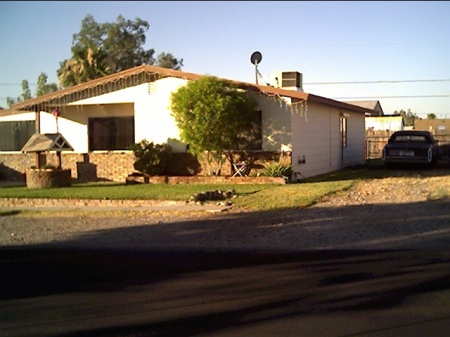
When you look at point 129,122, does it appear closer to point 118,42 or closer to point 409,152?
point 409,152

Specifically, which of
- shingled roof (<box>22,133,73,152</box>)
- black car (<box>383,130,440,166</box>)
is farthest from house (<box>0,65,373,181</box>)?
black car (<box>383,130,440,166</box>)

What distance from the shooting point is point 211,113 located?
1714cm

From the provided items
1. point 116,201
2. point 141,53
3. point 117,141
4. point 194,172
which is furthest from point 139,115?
point 141,53

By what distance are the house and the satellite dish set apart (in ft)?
11.3

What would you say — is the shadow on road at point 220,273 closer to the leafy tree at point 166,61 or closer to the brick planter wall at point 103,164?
the brick planter wall at point 103,164

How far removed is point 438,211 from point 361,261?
510 cm

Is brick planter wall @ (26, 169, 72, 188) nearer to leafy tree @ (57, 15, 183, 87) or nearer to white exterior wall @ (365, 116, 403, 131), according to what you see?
leafy tree @ (57, 15, 183, 87)

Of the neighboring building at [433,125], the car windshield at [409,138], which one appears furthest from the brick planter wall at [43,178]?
the neighboring building at [433,125]

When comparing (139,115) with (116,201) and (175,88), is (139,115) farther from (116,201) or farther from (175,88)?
(116,201)

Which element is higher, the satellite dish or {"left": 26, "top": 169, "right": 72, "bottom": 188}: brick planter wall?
the satellite dish

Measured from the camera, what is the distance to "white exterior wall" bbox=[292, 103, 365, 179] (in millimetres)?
18766

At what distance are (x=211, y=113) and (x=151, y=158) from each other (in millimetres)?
2923

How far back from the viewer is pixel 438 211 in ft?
41.0

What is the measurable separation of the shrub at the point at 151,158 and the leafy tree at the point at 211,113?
1353mm
